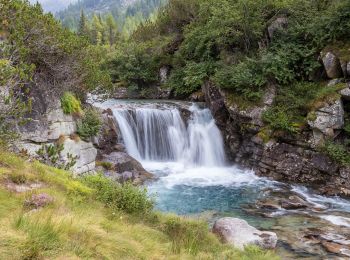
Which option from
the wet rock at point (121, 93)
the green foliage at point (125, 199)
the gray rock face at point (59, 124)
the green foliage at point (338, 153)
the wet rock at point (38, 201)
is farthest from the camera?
the wet rock at point (121, 93)

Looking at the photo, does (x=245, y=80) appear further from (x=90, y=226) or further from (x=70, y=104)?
(x=90, y=226)

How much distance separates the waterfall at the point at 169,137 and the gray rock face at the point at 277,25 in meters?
6.07

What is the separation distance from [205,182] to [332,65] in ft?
26.8

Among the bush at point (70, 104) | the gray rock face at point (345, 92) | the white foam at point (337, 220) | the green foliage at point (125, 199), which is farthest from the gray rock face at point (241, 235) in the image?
the gray rock face at point (345, 92)

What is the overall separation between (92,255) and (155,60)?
26.9 metres

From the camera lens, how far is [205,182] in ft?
53.2

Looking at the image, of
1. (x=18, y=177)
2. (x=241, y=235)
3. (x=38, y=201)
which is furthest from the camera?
(x=241, y=235)

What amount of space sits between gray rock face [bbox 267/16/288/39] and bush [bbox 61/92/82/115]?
11.6 meters

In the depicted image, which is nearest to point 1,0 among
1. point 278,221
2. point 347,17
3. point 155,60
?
point 278,221

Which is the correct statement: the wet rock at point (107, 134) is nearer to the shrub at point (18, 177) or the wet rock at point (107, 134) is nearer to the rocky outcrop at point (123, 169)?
the rocky outcrop at point (123, 169)

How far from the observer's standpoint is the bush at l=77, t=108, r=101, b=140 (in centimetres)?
1454

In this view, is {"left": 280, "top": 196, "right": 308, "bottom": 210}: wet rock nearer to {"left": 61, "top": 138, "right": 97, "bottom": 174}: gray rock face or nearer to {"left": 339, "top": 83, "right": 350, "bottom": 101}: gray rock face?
{"left": 339, "top": 83, "right": 350, "bottom": 101}: gray rock face

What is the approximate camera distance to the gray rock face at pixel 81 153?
13.5 m

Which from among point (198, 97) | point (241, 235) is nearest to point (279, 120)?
point (198, 97)
